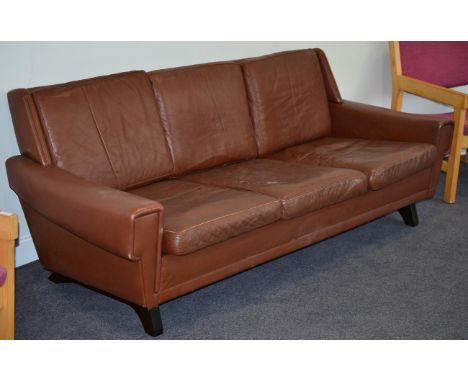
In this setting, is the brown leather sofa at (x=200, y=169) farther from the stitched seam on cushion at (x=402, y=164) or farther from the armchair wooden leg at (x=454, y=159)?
the armchair wooden leg at (x=454, y=159)

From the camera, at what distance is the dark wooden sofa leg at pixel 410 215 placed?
3.70 meters

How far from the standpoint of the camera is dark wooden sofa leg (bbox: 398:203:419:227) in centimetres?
370

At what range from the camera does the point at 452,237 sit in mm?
3559

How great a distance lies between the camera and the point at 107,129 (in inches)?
121

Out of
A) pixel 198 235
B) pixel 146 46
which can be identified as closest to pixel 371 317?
pixel 198 235

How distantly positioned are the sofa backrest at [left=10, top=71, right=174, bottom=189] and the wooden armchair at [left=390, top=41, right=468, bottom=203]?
5.48 feet

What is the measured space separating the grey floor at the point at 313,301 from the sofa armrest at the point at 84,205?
41 cm

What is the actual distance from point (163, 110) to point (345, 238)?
1119mm

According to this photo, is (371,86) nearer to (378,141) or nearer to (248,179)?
(378,141)

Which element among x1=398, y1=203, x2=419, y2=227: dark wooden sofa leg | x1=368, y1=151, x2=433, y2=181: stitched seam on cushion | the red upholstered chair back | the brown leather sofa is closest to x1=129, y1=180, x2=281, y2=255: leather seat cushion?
the brown leather sofa

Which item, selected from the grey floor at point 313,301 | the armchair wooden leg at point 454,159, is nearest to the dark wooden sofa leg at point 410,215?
the grey floor at point 313,301

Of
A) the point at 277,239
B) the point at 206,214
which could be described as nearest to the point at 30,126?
the point at 206,214

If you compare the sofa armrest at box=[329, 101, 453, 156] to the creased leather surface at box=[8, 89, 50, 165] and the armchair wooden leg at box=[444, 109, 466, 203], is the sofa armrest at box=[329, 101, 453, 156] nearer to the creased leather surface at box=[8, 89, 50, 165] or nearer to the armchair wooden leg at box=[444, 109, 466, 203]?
the armchair wooden leg at box=[444, 109, 466, 203]
